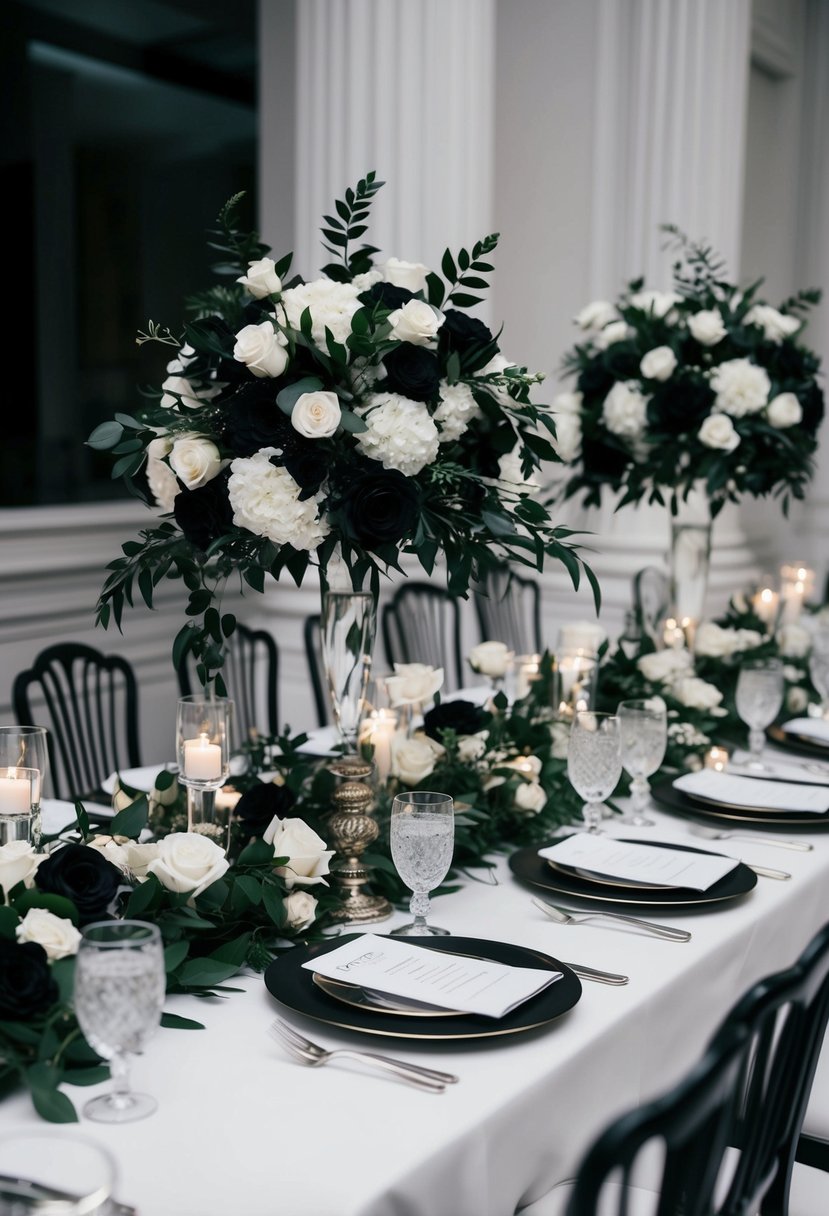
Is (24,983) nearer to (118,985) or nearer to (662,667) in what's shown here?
(118,985)

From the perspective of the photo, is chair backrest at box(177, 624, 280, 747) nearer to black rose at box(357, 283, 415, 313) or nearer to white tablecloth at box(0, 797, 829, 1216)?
black rose at box(357, 283, 415, 313)

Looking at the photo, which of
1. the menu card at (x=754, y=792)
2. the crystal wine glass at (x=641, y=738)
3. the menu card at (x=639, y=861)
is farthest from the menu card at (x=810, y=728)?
the menu card at (x=639, y=861)

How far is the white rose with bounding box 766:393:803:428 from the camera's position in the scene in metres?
2.90

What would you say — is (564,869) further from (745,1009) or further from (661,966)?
(745,1009)

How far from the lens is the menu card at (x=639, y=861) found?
1.76 meters

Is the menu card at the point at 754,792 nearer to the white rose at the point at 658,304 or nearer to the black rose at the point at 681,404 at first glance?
the black rose at the point at 681,404

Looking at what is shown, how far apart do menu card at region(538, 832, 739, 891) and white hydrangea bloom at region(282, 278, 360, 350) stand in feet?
2.55

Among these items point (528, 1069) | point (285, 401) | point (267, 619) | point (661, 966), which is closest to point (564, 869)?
point (661, 966)

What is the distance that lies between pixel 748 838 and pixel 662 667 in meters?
0.63

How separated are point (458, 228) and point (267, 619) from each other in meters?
1.34

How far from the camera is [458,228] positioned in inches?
151

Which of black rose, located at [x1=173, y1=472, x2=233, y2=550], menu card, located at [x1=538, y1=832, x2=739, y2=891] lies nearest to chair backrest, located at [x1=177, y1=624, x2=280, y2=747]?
menu card, located at [x1=538, y1=832, x2=739, y2=891]

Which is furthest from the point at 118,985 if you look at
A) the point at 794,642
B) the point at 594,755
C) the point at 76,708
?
the point at 794,642

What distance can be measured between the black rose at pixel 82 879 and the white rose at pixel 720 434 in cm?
189
